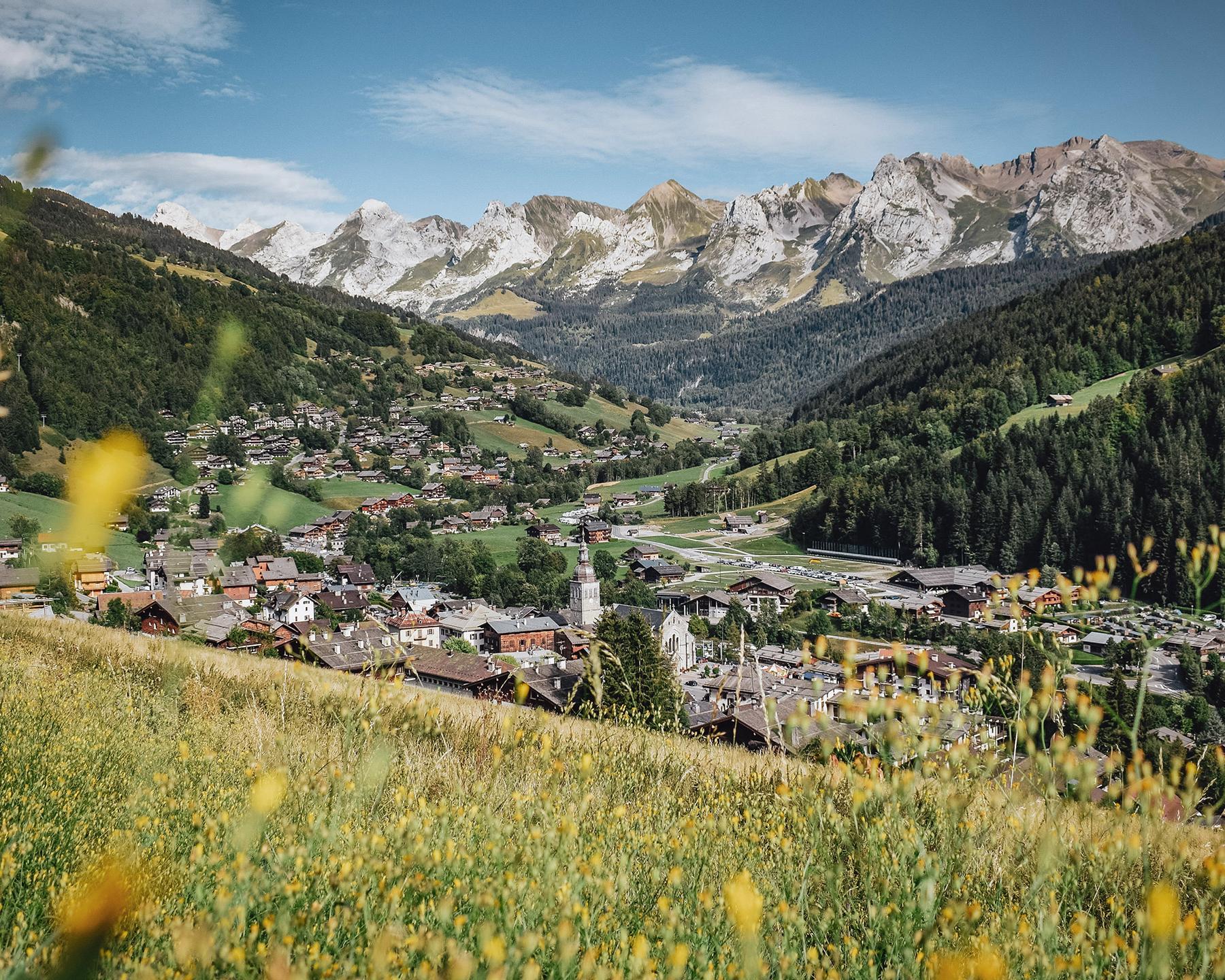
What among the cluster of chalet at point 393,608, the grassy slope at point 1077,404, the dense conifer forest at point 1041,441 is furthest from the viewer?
the grassy slope at point 1077,404

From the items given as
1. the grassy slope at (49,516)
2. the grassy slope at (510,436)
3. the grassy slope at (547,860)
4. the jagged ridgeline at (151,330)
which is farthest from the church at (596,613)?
the grassy slope at (510,436)

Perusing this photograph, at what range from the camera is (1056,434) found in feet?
246

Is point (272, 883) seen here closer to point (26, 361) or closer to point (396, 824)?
point (396, 824)

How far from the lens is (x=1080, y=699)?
7.22 ft

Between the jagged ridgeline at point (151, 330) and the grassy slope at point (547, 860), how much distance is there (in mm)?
1276

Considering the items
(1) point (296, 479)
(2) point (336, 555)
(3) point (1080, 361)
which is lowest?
(2) point (336, 555)

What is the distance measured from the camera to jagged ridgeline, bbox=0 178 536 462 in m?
2.98

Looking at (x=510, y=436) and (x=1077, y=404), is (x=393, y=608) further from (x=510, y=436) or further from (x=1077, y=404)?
(x=1077, y=404)

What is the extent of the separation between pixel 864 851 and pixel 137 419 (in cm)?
1064

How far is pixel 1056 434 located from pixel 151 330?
74.4 metres

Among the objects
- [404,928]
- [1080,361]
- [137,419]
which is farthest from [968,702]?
[1080,361]

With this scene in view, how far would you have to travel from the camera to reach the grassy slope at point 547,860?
70.4 inches

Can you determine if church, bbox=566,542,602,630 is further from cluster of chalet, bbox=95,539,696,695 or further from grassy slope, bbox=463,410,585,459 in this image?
grassy slope, bbox=463,410,585,459

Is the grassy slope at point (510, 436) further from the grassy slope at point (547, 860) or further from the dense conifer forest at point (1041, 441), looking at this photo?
the grassy slope at point (547, 860)
